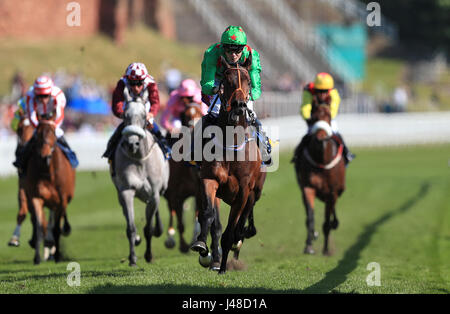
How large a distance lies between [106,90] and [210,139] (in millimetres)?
23781

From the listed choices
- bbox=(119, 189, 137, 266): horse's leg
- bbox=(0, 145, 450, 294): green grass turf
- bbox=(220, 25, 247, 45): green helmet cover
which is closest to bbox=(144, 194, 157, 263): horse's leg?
bbox=(0, 145, 450, 294): green grass turf

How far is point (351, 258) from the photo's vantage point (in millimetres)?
13953

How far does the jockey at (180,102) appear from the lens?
14.1 metres

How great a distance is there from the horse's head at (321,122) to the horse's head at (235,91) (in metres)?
4.45

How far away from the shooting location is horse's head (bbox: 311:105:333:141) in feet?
45.6

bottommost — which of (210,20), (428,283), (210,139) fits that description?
(428,283)

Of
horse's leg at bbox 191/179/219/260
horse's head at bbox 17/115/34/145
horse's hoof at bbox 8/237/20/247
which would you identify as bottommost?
horse's hoof at bbox 8/237/20/247

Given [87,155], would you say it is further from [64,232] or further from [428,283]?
[428,283]

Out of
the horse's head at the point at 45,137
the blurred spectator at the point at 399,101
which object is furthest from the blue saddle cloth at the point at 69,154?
the blurred spectator at the point at 399,101

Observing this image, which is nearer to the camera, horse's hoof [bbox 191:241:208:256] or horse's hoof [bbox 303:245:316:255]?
horse's hoof [bbox 191:241:208:256]

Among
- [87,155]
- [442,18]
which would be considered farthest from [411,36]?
[87,155]

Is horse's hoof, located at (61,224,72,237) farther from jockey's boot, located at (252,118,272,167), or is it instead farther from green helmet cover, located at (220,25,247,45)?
green helmet cover, located at (220,25,247,45)

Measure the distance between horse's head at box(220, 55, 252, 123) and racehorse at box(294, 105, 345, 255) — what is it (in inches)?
181
